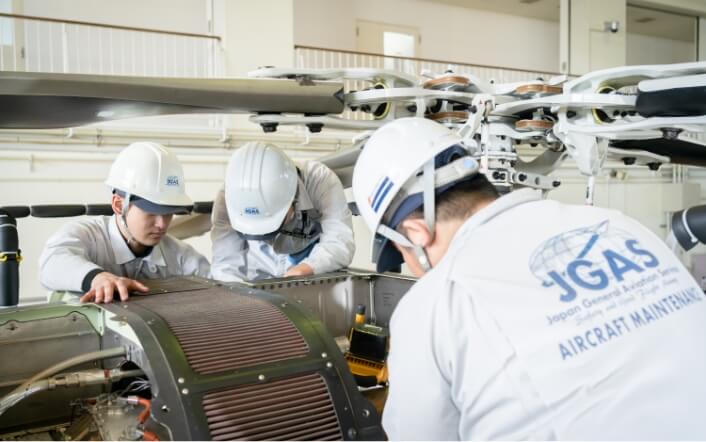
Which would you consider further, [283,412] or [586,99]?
[586,99]

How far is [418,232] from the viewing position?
1.31m

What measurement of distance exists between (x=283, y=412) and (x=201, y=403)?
0.18 metres

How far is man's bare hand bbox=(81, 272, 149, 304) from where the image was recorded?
6.02 feet

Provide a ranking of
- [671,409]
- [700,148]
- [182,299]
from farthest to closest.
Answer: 1. [700,148]
2. [182,299]
3. [671,409]

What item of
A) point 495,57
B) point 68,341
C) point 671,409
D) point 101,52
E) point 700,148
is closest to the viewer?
point 671,409

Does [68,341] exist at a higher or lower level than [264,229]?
lower

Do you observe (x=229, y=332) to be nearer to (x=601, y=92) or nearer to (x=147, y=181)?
(x=147, y=181)

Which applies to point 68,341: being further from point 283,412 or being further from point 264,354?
point 283,412

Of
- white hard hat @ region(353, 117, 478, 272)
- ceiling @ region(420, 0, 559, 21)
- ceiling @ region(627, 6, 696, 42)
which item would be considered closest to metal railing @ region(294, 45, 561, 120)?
ceiling @ region(420, 0, 559, 21)

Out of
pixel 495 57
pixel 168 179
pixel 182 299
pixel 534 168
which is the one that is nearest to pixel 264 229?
pixel 168 179

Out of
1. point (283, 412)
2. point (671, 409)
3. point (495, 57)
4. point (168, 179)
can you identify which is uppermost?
point (495, 57)

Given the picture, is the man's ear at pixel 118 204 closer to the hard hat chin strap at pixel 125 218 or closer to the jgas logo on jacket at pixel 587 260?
the hard hat chin strap at pixel 125 218

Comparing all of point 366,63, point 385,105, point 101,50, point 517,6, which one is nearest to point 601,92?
point 385,105

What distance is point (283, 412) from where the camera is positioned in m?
1.37
